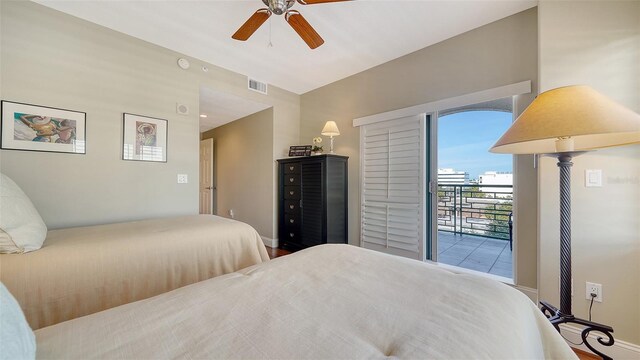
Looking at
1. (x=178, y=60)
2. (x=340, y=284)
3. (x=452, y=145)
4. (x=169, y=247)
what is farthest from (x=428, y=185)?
(x=178, y=60)

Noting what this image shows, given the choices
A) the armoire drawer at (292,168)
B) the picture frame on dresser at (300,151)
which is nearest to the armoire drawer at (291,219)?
the armoire drawer at (292,168)

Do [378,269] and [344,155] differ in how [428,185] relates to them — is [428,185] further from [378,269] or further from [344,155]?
[378,269]

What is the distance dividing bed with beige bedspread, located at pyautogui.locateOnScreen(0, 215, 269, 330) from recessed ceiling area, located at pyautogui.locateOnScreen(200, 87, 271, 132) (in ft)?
6.99

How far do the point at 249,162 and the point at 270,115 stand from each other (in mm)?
992

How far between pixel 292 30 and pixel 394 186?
2.14 metres

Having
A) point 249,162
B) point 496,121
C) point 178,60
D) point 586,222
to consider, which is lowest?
point 586,222

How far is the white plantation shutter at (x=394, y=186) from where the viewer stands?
281cm

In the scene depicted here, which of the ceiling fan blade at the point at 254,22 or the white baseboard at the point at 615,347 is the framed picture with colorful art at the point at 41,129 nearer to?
the ceiling fan blade at the point at 254,22

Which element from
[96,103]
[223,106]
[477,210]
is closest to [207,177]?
[223,106]

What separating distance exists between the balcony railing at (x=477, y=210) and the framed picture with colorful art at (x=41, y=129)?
453 centimetres

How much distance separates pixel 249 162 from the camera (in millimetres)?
4371

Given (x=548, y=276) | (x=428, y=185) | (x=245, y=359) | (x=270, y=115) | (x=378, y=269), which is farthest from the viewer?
(x=270, y=115)

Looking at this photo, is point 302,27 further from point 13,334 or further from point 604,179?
point 604,179

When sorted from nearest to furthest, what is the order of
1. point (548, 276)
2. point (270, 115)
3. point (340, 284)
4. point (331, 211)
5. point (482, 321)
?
1. point (482, 321)
2. point (340, 284)
3. point (548, 276)
4. point (331, 211)
5. point (270, 115)
